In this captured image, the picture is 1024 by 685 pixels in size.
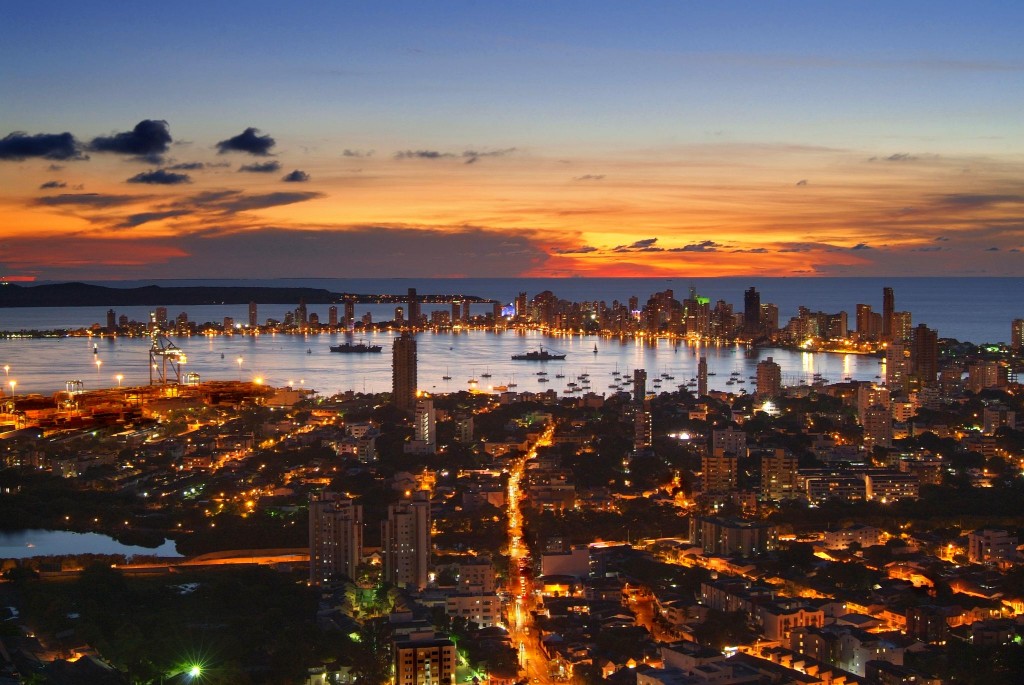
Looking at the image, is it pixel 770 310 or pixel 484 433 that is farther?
pixel 770 310

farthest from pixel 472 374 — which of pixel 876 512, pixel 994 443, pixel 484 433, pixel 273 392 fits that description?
pixel 876 512

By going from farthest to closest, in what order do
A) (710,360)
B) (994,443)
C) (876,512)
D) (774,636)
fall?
(710,360), (994,443), (876,512), (774,636)

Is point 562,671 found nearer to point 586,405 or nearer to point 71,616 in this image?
point 71,616

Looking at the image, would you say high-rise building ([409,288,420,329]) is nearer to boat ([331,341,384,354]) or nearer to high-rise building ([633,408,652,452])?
boat ([331,341,384,354])

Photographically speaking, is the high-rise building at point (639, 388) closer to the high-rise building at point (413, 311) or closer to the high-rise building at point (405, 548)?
the high-rise building at point (405, 548)

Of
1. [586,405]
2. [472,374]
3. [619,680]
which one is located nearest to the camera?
[619,680]

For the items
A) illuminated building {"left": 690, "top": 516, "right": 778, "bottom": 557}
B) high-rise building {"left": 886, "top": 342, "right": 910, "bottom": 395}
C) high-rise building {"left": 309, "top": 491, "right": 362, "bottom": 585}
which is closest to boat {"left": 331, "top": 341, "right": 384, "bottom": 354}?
high-rise building {"left": 886, "top": 342, "right": 910, "bottom": 395}

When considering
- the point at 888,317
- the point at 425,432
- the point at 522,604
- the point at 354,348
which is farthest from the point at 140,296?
the point at 522,604
